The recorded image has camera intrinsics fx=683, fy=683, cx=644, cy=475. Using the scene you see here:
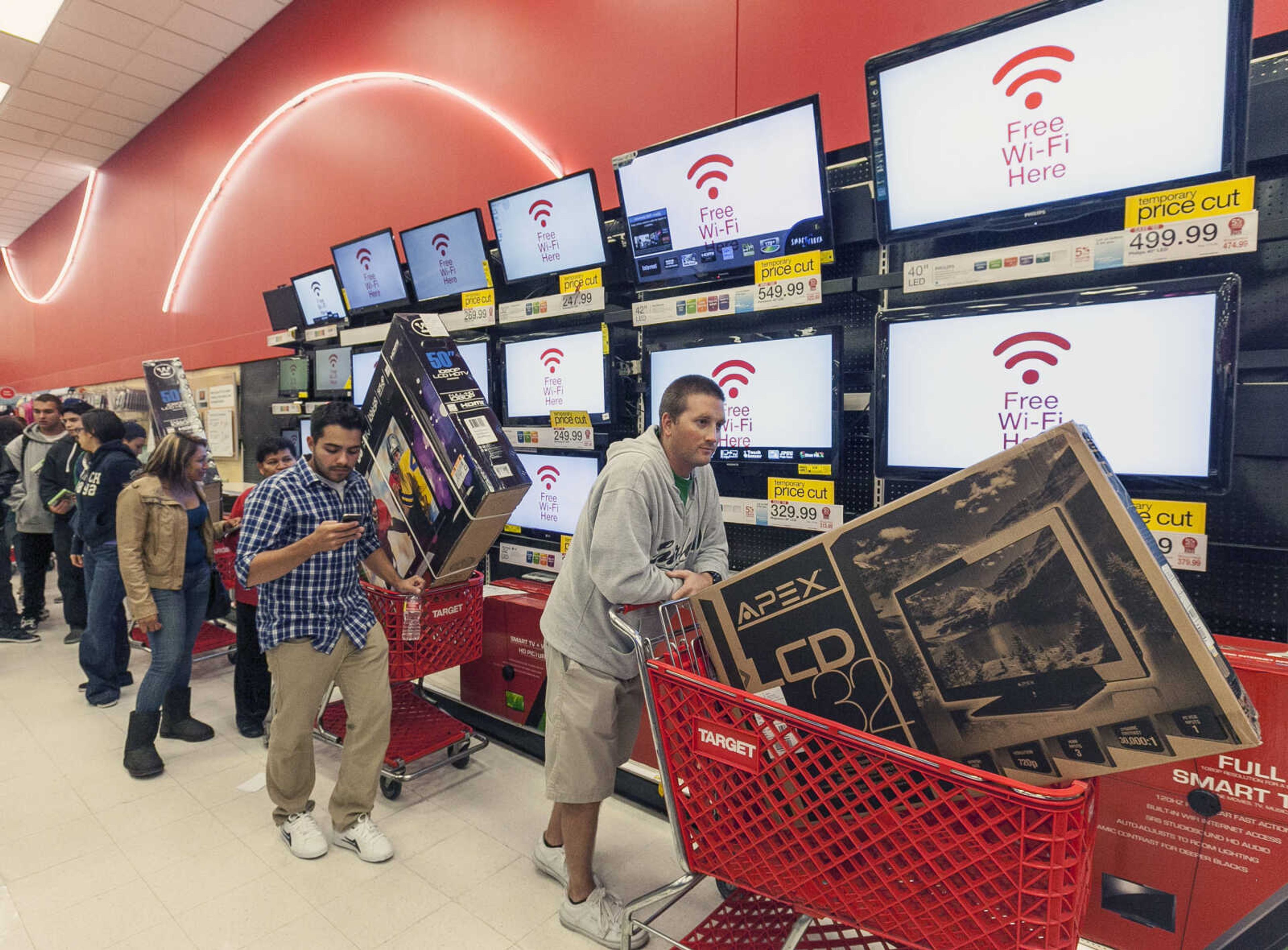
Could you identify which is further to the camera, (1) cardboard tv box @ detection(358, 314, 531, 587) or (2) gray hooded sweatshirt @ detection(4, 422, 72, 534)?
(2) gray hooded sweatshirt @ detection(4, 422, 72, 534)

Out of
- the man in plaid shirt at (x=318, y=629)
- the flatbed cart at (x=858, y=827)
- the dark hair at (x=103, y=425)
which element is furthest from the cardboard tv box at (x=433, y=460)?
the dark hair at (x=103, y=425)

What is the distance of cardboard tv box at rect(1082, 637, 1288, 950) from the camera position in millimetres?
1513

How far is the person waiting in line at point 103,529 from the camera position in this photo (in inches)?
138

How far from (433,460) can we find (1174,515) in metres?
2.31

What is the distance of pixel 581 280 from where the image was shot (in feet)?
10.0

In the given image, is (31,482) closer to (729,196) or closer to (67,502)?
(67,502)

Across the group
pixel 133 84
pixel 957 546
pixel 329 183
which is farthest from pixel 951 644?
pixel 133 84

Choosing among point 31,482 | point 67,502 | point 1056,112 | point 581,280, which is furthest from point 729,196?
point 31,482

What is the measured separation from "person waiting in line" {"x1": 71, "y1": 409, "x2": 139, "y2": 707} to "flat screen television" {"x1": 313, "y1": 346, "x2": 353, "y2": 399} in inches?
43.4

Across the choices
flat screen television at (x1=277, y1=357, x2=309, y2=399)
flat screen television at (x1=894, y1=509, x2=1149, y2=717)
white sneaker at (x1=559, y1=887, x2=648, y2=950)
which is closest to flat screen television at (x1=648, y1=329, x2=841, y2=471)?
flat screen television at (x1=894, y1=509, x2=1149, y2=717)

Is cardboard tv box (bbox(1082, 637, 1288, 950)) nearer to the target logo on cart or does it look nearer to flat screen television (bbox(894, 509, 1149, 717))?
flat screen television (bbox(894, 509, 1149, 717))

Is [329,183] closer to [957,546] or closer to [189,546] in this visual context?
[189,546]

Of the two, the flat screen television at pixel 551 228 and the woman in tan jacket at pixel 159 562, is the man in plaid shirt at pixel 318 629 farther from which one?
the flat screen television at pixel 551 228

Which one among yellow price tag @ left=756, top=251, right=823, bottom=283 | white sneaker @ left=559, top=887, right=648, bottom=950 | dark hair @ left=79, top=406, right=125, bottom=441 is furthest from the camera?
dark hair @ left=79, top=406, right=125, bottom=441
